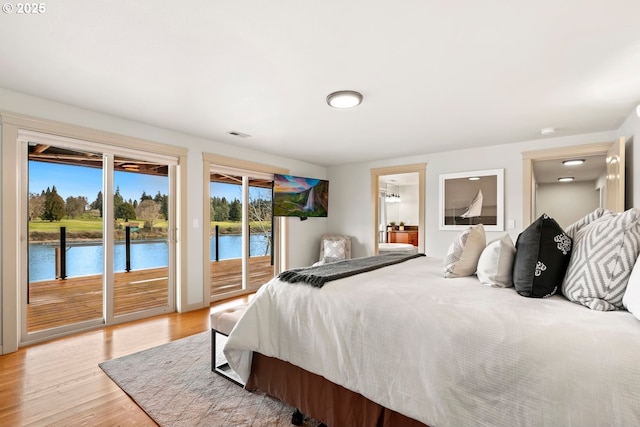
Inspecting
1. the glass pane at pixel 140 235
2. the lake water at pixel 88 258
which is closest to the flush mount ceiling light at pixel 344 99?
the glass pane at pixel 140 235

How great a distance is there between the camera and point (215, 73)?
7.62 ft

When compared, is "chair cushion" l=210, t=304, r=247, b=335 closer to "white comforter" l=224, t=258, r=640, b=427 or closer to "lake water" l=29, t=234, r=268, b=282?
"white comforter" l=224, t=258, r=640, b=427

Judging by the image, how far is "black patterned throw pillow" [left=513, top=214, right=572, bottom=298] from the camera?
1.43 metres

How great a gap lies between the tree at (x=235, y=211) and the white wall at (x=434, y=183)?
2.08m

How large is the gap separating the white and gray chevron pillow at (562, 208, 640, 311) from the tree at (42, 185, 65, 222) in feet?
14.2

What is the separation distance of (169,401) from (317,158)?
4.29m

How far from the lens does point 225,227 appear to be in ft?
16.0

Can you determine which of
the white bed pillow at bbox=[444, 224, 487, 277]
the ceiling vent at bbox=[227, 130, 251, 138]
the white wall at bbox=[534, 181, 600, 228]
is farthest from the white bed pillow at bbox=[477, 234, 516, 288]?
the white wall at bbox=[534, 181, 600, 228]

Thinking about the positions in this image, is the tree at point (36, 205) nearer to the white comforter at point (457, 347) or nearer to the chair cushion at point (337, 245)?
the white comforter at point (457, 347)

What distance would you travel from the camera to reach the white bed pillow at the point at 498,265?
1.66 meters

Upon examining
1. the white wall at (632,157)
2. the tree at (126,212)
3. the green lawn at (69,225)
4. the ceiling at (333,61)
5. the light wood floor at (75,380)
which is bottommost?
the light wood floor at (75,380)

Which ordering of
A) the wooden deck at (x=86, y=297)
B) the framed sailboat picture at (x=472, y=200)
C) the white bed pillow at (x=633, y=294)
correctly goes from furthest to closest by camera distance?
the framed sailboat picture at (x=472, y=200) < the wooden deck at (x=86, y=297) < the white bed pillow at (x=633, y=294)

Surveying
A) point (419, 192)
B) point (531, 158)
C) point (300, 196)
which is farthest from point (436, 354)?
point (300, 196)

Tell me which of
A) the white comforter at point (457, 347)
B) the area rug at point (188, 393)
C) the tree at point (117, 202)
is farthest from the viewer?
the tree at point (117, 202)
